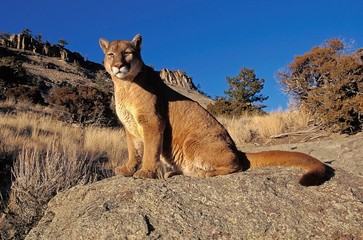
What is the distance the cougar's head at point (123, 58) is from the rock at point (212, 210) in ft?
5.14

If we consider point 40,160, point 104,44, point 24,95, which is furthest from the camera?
point 24,95

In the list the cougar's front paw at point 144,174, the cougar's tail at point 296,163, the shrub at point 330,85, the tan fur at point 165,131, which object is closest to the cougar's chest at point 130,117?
the tan fur at point 165,131

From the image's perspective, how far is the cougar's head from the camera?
5105mm

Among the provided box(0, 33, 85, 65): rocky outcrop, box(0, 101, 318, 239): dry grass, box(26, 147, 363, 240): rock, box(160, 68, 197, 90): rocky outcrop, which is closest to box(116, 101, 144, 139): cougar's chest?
box(26, 147, 363, 240): rock

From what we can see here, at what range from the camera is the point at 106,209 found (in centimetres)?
371

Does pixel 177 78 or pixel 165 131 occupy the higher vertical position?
pixel 177 78

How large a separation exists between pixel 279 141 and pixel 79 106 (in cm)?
919

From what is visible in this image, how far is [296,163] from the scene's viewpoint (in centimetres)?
468

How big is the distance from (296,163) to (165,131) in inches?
69.3

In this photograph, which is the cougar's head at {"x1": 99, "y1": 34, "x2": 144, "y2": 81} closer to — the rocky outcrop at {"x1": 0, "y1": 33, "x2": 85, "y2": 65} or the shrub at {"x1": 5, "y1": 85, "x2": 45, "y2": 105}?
the shrub at {"x1": 5, "y1": 85, "x2": 45, "y2": 105}

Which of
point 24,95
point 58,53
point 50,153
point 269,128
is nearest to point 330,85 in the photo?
point 269,128

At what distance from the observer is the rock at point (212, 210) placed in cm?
340

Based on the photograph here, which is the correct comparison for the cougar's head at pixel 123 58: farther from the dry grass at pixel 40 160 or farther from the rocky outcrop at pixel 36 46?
the rocky outcrop at pixel 36 46

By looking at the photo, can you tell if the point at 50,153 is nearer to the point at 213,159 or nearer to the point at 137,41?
the point at 137,41
